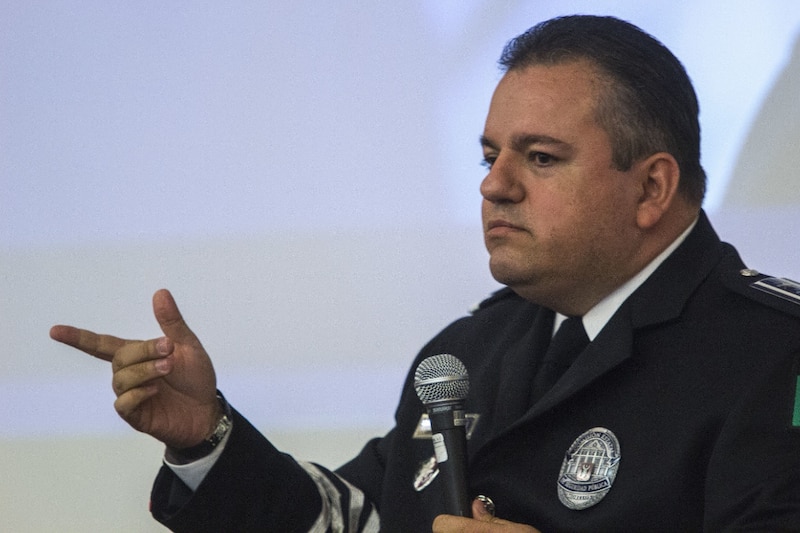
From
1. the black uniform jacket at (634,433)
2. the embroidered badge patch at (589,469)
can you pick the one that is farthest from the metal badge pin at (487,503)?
the embroidered badge patch at (589,469)

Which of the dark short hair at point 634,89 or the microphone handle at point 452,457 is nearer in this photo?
the microphone handle at point 452,457

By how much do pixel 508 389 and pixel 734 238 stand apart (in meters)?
0.70

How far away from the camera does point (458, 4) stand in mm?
2576

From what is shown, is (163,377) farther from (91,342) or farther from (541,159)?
(541,159)

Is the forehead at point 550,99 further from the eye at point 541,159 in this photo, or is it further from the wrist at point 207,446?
the wrist at point 207,446

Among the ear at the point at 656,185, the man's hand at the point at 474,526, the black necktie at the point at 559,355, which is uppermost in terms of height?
the ear at the point at 656,185

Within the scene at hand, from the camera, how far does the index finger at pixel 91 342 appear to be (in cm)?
179

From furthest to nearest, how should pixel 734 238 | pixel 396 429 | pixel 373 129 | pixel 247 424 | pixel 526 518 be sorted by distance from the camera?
pixel 373 129 < pixel 734 238 < pixel 396 429 < pixel 247 424 < pixel 526 518

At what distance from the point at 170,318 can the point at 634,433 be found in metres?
0.78

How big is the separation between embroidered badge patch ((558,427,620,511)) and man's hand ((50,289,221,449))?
62cm

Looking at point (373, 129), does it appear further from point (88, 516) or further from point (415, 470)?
point (88, 516)

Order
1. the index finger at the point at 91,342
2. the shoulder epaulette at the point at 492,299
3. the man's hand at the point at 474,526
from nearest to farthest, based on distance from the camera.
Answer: the man's hand at the point at 474,526, the index finger at the point at 91,342, the shoulder epaulette at the point at 492,299

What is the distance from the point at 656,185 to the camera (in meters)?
2.06

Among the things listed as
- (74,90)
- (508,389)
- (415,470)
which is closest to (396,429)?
(415,470)
